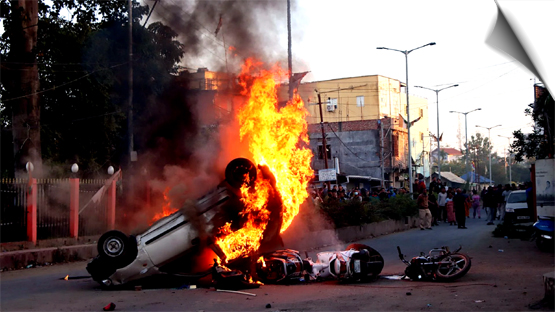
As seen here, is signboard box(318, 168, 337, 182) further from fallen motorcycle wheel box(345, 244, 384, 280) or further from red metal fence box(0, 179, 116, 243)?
fallen motorcycle wheel box(345, 244, 384, 280)

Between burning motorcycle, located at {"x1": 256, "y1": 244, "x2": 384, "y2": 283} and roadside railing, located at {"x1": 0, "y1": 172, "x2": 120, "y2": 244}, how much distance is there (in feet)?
27.8

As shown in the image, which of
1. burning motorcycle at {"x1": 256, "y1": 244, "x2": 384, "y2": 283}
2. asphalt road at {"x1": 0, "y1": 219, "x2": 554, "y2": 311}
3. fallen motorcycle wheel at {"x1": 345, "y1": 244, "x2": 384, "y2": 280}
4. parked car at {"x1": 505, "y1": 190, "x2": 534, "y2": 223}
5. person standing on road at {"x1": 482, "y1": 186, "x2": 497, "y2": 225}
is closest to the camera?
asphalt road at {"x1": 0, "y1": 219, "x2": 554, "y2": 311}

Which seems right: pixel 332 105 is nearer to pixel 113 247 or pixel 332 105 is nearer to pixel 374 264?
pixel 374 264

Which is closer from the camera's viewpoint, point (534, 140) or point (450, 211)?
point (534, 140)

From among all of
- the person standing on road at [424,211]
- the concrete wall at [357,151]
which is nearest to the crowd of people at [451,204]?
the person standing on road at [424,211]

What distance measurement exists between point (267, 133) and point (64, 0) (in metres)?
15.7

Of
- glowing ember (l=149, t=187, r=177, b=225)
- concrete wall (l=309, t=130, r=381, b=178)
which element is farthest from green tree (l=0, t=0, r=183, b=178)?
concrete wall (l=309, t=130, r=381, b=178)

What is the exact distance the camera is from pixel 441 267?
9234 mm

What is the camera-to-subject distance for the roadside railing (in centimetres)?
1440

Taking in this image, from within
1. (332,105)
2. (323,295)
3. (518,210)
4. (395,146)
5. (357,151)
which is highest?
(332,105)

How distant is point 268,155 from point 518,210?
1358cm

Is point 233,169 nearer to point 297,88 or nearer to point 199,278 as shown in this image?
point 199,278

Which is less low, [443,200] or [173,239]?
[173,239]

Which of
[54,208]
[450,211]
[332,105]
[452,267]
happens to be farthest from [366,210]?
[332,105]
